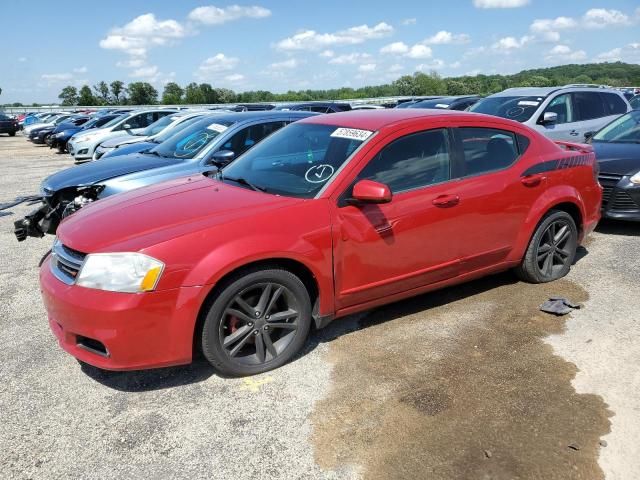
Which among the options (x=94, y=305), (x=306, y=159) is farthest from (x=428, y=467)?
(x=306, y=159)

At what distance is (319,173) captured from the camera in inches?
148

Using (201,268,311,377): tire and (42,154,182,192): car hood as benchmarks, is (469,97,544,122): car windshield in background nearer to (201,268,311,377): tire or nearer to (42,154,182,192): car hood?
(42,154,182,192): car hood

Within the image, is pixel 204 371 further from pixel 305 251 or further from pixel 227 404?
pixel 305 251

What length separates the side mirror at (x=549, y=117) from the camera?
900cm

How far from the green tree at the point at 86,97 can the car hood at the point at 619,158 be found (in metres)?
67.8

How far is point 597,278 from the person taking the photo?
200 inches

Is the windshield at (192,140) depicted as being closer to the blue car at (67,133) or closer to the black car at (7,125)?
the blue car at (67,133)

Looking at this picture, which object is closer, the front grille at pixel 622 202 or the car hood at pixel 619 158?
the front grille at pixel 622 202

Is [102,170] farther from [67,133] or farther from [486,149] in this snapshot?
[67,133]

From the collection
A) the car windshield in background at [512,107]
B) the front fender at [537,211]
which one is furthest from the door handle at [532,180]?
the car windshield in background at [512,107]

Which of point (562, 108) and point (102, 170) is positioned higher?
point (562, 108)

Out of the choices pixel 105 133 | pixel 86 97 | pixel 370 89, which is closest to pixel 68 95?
pixel 86 97

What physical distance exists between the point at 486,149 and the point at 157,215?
8.64ft

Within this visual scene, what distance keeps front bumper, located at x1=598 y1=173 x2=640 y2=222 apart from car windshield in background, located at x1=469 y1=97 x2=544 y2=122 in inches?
129
